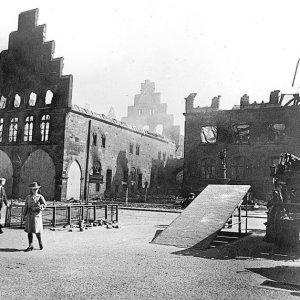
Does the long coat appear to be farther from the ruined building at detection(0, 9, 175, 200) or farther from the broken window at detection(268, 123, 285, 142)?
the broken window at detection(268, 123, 285, 142)

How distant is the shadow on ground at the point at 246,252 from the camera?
8.41 meters

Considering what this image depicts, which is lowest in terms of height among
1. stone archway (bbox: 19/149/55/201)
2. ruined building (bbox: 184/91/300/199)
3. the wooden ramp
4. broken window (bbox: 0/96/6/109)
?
the wooden ramp

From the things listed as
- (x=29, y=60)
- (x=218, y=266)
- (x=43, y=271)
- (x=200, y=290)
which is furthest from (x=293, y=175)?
(x=29, y=60)

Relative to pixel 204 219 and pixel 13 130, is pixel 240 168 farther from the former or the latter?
pixel 204 219

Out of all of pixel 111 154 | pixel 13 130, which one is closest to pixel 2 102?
pixel 13 130

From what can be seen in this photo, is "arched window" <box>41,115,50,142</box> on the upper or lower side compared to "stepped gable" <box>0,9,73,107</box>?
lower

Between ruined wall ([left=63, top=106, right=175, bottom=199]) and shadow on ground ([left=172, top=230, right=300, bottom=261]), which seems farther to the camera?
ruined wall ([left=63, top=106, right=175, bottom=199])

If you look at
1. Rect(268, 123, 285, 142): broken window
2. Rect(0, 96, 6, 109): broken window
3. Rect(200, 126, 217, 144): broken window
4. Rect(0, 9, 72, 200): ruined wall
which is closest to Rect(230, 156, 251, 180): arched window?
Rect(268, 123, 285, 142): broken window

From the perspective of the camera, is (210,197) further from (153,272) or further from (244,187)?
(153,272)

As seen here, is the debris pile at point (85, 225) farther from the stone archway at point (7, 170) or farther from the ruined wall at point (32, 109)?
the stone archway at point (7, 170)

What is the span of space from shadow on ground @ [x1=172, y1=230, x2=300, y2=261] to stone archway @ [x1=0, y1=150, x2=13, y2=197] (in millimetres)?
25411

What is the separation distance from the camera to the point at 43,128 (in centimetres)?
3127

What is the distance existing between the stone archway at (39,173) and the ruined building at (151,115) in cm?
2653

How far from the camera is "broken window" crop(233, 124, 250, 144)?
32.8 m
